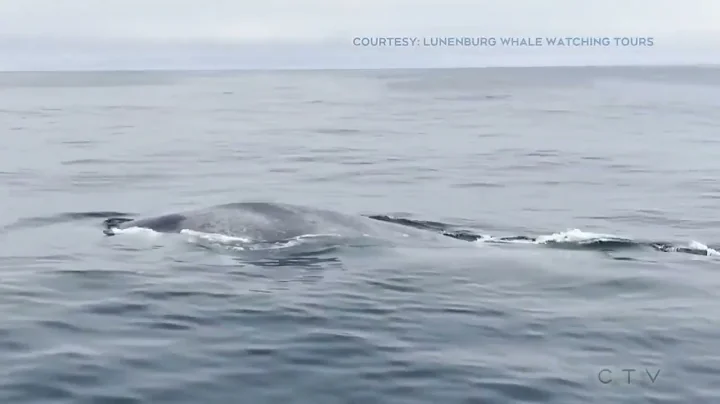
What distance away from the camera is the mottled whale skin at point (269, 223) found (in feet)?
44.1

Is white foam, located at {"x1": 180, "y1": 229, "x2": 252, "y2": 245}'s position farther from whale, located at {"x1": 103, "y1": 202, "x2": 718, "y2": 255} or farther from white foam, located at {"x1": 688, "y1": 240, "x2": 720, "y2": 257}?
white foam, located at {"x1": 688, "y1": 240, "x2": 720, "y2": 257}

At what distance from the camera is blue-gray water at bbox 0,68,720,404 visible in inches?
324

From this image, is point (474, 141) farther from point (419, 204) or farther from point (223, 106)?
point (223, 106)

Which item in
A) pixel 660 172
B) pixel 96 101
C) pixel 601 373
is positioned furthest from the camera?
pixel 96 101

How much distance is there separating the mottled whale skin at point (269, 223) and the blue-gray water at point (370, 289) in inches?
13.9

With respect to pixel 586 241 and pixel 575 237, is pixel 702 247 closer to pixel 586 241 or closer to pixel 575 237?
pixel 586 241

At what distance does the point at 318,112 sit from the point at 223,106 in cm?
694

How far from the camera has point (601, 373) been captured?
331 inches

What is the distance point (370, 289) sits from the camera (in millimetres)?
11172

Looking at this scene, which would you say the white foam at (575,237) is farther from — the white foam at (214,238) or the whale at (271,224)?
the white foam at (214,238)

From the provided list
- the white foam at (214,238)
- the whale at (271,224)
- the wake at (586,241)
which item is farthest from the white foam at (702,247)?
the white foam at (214,238)

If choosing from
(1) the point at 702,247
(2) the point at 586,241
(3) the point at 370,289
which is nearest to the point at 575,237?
(2) the point at 586,241

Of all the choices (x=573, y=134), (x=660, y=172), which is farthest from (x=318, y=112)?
(x=660, y=172)

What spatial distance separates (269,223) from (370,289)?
110 inches
